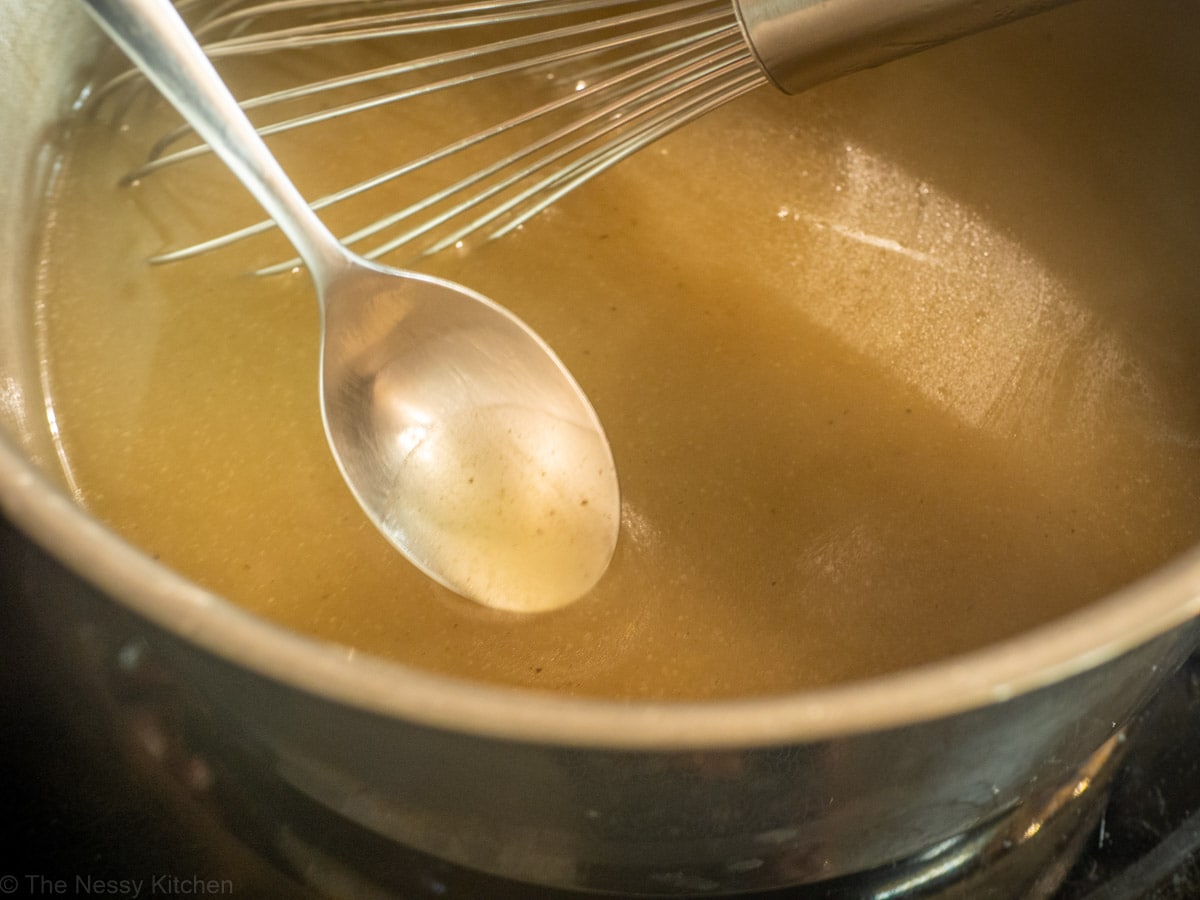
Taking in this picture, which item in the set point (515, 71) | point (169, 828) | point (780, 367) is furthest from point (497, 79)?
point (169, 828)

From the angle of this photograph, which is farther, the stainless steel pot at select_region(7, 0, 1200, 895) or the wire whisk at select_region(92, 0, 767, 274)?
the wire whisk at select_region(92, 0, 767, 274)

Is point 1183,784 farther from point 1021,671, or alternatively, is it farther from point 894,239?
point 894,239

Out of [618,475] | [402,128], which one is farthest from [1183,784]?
[402,128]

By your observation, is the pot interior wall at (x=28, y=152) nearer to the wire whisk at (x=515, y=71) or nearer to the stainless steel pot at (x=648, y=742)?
the wire whisk at (x=515, y=71)

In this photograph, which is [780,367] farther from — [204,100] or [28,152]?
[28,152]

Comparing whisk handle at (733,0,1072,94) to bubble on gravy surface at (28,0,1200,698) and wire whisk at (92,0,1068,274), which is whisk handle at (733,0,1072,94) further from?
bubble on gravy surface at (28,0,1200,698)

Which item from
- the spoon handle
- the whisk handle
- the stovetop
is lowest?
the stovetop

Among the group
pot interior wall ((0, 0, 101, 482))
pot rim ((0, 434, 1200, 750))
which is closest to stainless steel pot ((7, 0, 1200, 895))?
pot rim ((0, 434, 1200, 750))
